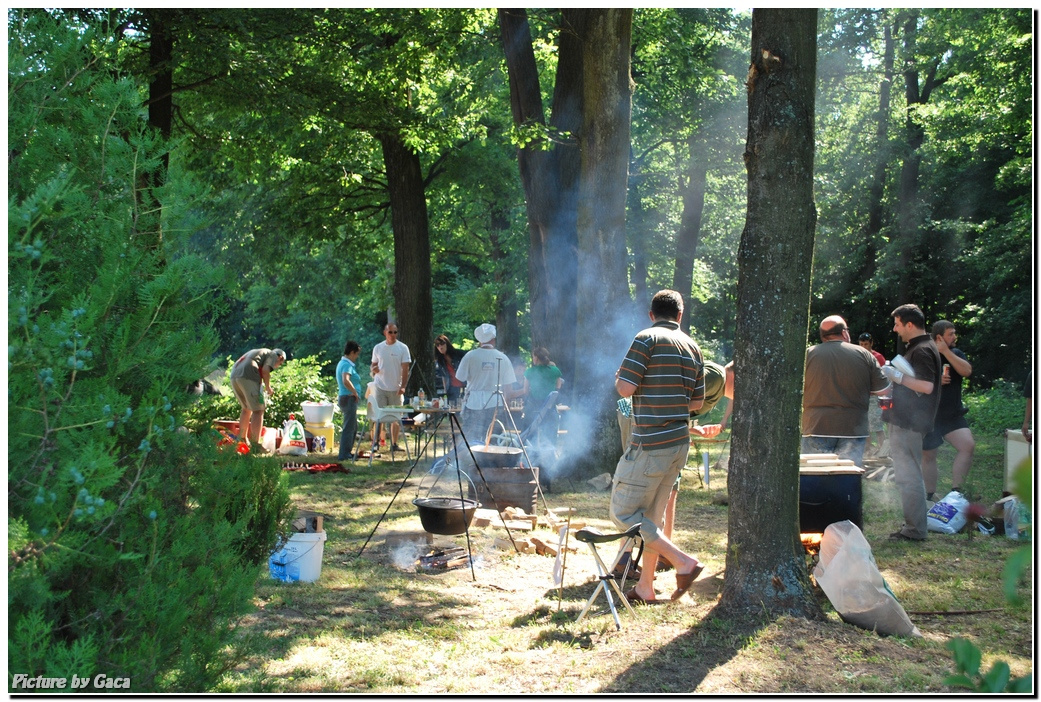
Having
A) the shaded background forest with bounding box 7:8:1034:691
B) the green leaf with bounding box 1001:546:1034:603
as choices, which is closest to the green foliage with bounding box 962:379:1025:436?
the shaded background forest with bounding box 7:8:1034:691

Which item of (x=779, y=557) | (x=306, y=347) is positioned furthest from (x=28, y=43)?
(x=306, y=347)

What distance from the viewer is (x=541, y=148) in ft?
35.9

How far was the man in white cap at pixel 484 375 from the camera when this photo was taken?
33.2ft

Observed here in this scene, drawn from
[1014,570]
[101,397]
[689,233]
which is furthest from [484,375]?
[689,233]

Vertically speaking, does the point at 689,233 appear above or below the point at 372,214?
above

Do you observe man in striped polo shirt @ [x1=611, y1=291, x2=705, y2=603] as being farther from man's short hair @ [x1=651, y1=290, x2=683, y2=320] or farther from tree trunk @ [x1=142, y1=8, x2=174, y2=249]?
tree trunk @ [x1=142, y1=8, x2=174, y2=249]

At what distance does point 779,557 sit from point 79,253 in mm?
3896

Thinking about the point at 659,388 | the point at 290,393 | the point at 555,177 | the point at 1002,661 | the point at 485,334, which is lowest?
the point at 290,393

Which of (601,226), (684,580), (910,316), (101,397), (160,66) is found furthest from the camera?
(601,226)

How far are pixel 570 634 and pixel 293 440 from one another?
8710 millimetres

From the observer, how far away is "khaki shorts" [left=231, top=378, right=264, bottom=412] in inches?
453

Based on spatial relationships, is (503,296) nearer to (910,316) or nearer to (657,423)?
(910,316)

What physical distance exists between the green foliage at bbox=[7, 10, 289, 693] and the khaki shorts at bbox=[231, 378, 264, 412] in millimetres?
8517

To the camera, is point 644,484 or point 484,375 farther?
point 484,375
